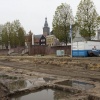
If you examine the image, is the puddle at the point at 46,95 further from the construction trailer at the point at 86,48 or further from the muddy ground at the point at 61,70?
the construction trailer at the point at 86,48

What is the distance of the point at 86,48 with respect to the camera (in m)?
33.5

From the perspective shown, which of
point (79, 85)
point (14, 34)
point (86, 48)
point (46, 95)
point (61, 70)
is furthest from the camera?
point (14, 34)

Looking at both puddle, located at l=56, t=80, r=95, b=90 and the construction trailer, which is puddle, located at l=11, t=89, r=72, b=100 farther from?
the construction trailer

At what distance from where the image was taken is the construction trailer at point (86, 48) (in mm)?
33500

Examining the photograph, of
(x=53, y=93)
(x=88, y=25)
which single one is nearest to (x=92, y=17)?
(x=88, y=25)

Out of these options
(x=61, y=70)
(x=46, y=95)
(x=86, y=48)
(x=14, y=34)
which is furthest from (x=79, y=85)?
(x=14, y=34)

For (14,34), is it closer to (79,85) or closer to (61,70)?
(61,70)

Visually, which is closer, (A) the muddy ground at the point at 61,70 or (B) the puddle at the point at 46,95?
(B) the puddle at the point at 46,95

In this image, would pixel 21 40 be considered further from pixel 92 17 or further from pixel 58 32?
pixel 92 17

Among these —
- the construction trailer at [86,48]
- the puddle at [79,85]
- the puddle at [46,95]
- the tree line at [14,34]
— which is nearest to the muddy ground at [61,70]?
the puddle at [79,85]

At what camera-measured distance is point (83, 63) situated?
2834 cm

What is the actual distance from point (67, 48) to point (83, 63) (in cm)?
1824

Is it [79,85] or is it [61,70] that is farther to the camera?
[61,70]

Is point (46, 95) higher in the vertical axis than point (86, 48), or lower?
lower
